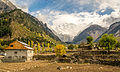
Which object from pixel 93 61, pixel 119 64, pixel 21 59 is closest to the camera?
pixel 119 64

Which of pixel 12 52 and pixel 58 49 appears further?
pixel 58 49

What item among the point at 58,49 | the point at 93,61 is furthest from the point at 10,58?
the point at 93,61

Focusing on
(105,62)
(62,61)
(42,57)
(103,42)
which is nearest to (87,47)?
(103,42)

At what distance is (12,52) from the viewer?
76688 mm

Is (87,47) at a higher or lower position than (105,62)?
higher

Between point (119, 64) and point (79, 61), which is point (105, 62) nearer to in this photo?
point (119, 64)

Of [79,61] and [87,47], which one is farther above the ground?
[87,47]

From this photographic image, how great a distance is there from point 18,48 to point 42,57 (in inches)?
756

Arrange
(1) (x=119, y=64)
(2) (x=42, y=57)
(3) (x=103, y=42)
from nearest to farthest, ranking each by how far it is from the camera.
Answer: (1) (x=119, y=64) → (3) (x=103, y=42) → (2) (x=42, y=57)

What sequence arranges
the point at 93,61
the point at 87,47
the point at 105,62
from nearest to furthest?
the point at 105,62 → the point at 93,61 → the point at 87,47

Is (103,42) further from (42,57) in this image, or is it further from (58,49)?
(42,57)

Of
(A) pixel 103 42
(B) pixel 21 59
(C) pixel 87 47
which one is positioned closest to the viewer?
(B) pixel 21 59

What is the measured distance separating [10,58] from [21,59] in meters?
9.20

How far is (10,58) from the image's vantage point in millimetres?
76500
